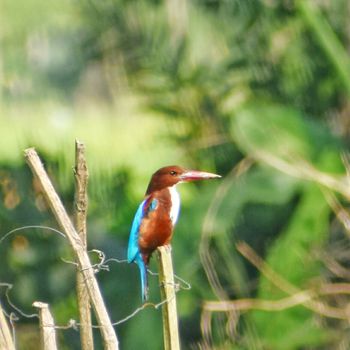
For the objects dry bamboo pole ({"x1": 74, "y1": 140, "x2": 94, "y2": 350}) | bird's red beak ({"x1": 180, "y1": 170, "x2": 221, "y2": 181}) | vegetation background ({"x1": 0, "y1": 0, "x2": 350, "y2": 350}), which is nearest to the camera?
dry bamboo pole ({"x1": 74, "y1": 140, "x2": 94, "y2": 350})

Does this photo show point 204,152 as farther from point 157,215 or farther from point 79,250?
point 79,250

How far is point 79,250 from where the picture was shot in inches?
60.8

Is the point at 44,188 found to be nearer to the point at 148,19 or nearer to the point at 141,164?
the point at 141,164

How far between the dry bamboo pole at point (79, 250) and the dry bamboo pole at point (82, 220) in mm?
11

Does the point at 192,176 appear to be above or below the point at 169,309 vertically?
above

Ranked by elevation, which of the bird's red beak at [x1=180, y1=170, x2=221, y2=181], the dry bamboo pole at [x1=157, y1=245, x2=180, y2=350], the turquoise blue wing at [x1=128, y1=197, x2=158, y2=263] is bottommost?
the dry bamboo pole at [x1=157, y1=245, x2=180, y2=350]

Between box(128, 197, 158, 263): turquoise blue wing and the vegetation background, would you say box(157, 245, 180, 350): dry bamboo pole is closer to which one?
box(128, 197, 158, 263): turquoise blue wing

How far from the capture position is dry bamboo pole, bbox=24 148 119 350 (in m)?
1.54

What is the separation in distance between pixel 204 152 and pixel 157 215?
1.79m

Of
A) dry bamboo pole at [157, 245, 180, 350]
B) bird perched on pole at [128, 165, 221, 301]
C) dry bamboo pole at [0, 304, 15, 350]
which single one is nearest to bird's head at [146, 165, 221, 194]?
bird perched on pole at [128, 165, 221, 301]

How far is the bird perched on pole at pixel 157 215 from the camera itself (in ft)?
5.45

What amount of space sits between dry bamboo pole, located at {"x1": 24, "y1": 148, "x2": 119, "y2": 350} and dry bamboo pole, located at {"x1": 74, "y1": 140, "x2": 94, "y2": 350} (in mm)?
11

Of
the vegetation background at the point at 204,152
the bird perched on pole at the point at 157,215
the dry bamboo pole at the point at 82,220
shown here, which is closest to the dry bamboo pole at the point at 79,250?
the dry bamboo pole at the point at 82,220

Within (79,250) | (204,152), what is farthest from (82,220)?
(204,152)
